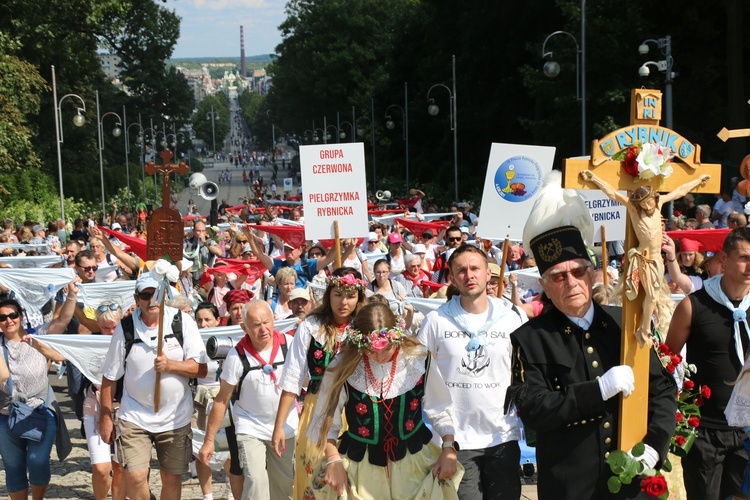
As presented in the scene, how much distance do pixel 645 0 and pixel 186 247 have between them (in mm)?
19914

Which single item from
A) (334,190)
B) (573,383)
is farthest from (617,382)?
(334,190)

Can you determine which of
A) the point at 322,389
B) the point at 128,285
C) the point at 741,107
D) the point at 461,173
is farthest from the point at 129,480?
the point at 461,173

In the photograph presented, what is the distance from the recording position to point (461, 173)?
160 ft

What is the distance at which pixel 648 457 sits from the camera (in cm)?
413

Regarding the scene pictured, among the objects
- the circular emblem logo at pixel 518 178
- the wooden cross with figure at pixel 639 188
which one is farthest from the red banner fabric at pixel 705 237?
the wooden cross with figure at pixel 639 188

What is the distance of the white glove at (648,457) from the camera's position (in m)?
4.12

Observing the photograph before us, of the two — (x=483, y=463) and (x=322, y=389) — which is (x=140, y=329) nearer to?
(x=322, y=389)

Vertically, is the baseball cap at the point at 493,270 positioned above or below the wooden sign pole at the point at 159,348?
above

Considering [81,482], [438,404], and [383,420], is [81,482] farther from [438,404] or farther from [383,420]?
[438,404]

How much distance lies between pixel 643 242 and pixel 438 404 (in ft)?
5.28

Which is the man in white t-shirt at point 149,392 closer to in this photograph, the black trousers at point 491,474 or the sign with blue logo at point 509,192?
the black trousers at point 491,474

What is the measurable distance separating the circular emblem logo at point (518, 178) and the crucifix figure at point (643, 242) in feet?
14.9

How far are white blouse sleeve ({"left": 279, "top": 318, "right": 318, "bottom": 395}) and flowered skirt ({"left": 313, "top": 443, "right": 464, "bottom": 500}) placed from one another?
94 cm

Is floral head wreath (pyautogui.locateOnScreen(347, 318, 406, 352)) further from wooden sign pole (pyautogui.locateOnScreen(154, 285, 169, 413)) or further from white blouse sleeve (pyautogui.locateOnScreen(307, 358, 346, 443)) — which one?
wooden sign pole (pyautogui.locateOnScreen(154, 285, 169, 413))
